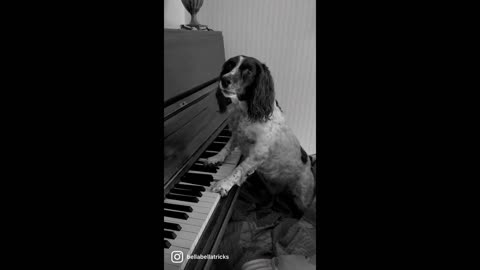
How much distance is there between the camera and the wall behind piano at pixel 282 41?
200cm

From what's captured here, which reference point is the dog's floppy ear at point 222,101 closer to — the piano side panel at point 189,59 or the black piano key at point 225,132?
the piano side panel at point 189,59

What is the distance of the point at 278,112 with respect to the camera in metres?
1.95

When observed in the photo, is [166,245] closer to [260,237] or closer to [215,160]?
[260,237]

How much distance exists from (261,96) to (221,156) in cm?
46

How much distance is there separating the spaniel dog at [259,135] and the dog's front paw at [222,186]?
5 cm

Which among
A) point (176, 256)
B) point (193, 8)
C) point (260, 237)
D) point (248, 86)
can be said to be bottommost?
point (260, 237)

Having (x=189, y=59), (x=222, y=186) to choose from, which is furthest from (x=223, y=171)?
(x=189, y=59)

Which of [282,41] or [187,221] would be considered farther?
[282,41]

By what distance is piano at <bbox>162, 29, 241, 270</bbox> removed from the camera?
99 cm

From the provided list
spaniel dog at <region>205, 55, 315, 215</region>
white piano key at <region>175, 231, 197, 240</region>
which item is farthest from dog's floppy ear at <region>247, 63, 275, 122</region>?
white piano key at <region>175, 231, 197, 240</region>

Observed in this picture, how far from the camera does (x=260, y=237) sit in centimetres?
135

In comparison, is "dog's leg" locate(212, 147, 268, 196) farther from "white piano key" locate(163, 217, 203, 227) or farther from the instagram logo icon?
the instagram logo icon
